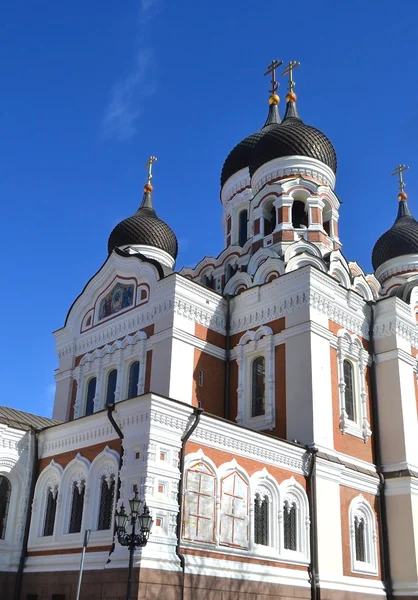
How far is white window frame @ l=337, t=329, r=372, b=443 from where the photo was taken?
1562cm

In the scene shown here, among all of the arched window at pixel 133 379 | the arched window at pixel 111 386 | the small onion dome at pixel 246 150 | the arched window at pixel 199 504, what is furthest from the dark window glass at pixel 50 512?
the small onion dome at pixel 246 150

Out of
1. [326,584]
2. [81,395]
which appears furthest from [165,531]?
[81,395]

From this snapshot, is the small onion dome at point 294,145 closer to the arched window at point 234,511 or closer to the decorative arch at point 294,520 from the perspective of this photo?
the decorative arch at point 294,520

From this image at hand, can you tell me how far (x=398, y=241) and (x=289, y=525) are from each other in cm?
1299

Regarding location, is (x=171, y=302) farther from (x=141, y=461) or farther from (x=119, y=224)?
(x=119, y=224)

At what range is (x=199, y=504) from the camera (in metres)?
11.9

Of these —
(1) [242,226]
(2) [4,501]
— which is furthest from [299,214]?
(2) [4,501]

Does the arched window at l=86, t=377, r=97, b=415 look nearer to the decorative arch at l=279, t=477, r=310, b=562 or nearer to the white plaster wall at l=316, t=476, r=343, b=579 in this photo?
the decorative arch at l=279, t=477, r=310, b=562

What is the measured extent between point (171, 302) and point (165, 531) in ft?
19.9

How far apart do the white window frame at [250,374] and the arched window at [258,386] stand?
8 centimetres

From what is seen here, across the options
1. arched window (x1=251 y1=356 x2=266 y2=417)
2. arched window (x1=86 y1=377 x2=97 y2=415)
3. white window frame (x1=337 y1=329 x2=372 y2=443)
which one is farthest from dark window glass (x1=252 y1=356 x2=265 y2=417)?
arched window (x1=86 y1=377 x2=97 y2=415)

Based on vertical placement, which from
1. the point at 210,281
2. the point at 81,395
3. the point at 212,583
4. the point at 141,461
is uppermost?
the point at 210,281

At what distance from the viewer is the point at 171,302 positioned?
636 inches

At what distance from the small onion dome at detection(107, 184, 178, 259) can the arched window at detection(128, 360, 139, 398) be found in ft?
20.6
